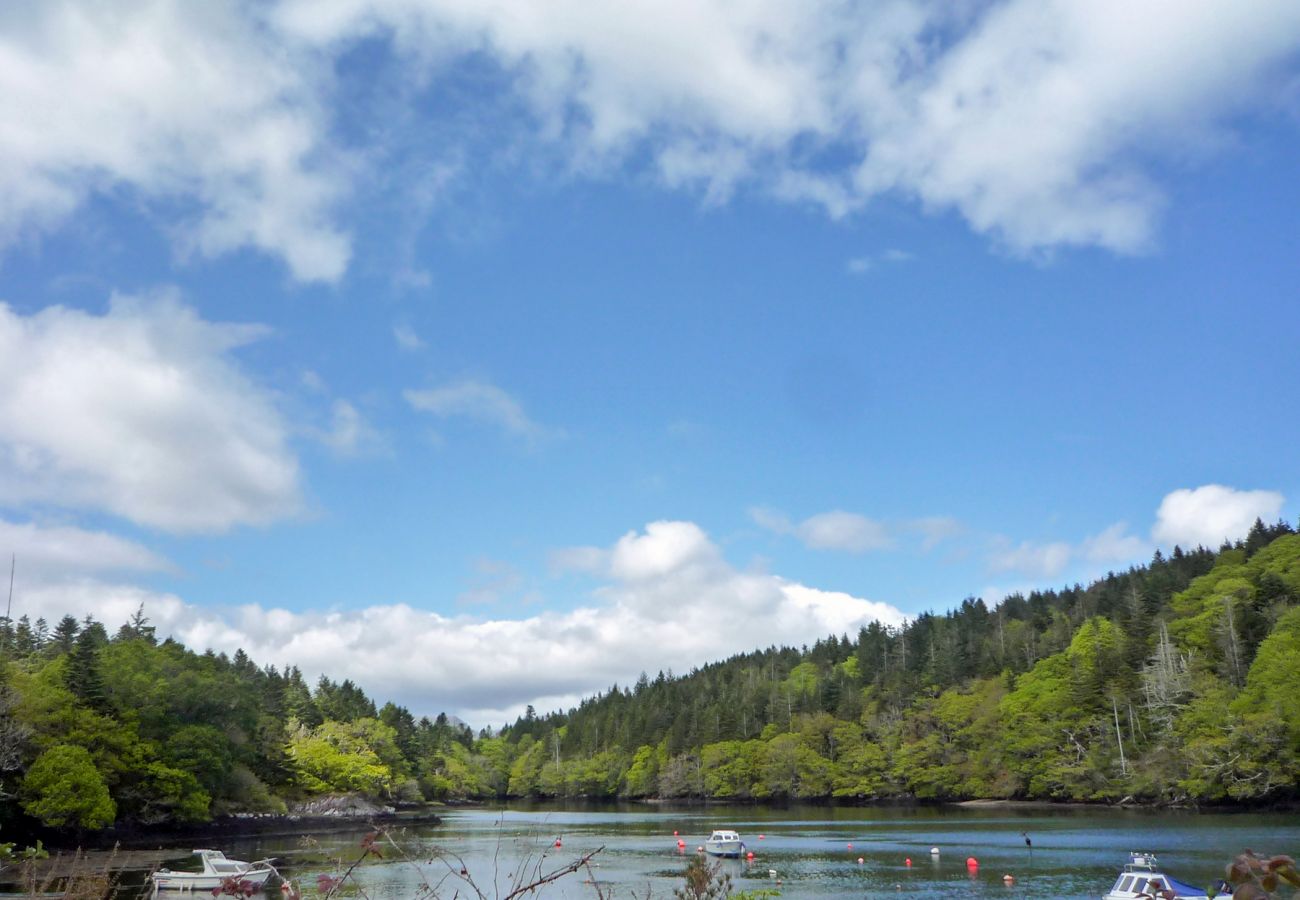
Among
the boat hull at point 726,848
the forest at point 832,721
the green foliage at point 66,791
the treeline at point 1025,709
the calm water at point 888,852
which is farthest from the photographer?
the treeline at point 1025,709

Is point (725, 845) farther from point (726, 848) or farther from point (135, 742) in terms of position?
point (135, 742)

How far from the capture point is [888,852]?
57.0 m

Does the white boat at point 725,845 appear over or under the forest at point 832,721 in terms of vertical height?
under

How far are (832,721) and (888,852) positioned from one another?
240 ft

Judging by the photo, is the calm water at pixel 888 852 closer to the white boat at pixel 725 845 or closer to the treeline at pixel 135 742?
the white boat at pixel 725 845

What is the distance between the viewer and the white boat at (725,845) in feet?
186

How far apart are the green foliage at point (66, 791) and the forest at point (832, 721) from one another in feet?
0.45

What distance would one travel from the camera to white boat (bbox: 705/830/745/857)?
56719mm

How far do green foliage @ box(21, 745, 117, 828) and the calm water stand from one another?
9269mm

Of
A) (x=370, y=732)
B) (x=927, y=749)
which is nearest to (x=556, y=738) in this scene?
(x=370, y=732)

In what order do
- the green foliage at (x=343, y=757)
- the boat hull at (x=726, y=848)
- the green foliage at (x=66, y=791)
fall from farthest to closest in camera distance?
1. the green foliage at (x=343, y=757)
2. the boat hull at (x=726, y=848)
3. the green foliage at (x=66, y=791)

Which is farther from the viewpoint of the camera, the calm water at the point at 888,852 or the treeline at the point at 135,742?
the treeline at the point at 135,742

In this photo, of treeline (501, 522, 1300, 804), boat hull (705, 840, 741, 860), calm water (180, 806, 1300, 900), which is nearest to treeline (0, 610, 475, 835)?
calm water (180, 806, 1300, 900)

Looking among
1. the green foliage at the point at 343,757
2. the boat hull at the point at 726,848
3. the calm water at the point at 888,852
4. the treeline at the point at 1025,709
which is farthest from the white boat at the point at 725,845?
the green foliage at the point at 343,757
